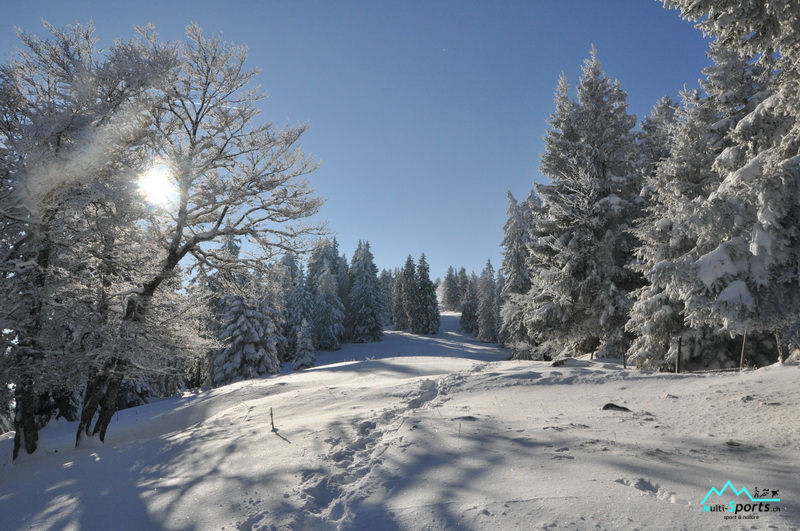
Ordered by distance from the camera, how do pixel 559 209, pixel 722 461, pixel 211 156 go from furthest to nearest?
pixel 559 209
pixel 211 156
pixel 722 461

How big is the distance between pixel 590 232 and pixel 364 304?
43695 mm

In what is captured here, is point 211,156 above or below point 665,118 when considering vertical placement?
below

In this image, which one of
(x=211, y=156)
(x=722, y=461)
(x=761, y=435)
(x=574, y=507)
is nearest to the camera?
(x=574, y=507)

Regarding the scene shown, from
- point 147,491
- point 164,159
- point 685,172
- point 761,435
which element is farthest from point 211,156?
point 685,172

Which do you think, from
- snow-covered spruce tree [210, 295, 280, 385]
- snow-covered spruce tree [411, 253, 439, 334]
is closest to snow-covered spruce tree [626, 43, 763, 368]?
snow-covered spruce tree [210, 295, 280, 385]

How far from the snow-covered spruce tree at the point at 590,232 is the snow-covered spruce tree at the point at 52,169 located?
14544 mm

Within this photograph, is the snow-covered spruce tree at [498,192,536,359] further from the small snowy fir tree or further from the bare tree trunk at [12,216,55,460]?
the bare tree trunk at [12,216,55,460]

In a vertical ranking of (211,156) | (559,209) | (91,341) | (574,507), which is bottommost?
(574,507)

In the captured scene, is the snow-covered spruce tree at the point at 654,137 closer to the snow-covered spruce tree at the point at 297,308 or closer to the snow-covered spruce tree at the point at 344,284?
the snow-covered spruce tree at the point at 297,308

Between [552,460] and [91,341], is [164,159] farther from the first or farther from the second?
[552,460]

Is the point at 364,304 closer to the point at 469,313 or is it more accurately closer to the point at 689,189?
the point at 469,313

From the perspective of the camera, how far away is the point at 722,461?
447 cm

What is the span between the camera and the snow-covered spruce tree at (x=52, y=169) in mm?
7430

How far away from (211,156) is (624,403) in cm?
1202
